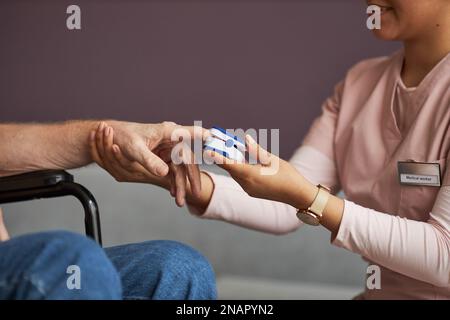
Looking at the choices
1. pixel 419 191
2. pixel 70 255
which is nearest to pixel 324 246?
Answer: pixel 419 191

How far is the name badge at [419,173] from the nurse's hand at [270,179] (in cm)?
22

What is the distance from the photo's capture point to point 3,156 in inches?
53.6

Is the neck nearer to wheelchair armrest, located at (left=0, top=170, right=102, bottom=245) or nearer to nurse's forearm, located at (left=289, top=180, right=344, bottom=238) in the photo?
nurse's forearm, located at (left=289, top=180, right=344, bottom=238)

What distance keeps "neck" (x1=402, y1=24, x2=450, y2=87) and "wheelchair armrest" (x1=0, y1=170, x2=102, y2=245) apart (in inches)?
27.3

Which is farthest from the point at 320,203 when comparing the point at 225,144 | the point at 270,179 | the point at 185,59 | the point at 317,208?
the point at 185,59

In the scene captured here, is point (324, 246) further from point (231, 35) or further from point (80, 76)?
point (80, 76)

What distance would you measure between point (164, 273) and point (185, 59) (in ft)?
4.73

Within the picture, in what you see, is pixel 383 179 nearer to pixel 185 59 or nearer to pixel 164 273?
pixel 164 273

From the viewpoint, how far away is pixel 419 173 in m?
1.39

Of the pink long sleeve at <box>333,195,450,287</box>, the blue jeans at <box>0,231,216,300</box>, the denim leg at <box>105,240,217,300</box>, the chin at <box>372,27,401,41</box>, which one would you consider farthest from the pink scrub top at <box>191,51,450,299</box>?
the blue jeans at <box>0,231,216,300</box>

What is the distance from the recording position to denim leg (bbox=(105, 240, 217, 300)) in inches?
47.2

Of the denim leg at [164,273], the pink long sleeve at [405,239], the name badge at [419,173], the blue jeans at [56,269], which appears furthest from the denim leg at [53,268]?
the name badge at [419,173]

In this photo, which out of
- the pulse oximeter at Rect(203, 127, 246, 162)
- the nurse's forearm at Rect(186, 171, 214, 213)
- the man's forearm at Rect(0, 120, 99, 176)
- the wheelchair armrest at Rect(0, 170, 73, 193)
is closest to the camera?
the pulse oximeter at Rect(203, 127, 246, 162)

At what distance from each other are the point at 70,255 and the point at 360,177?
741mm
